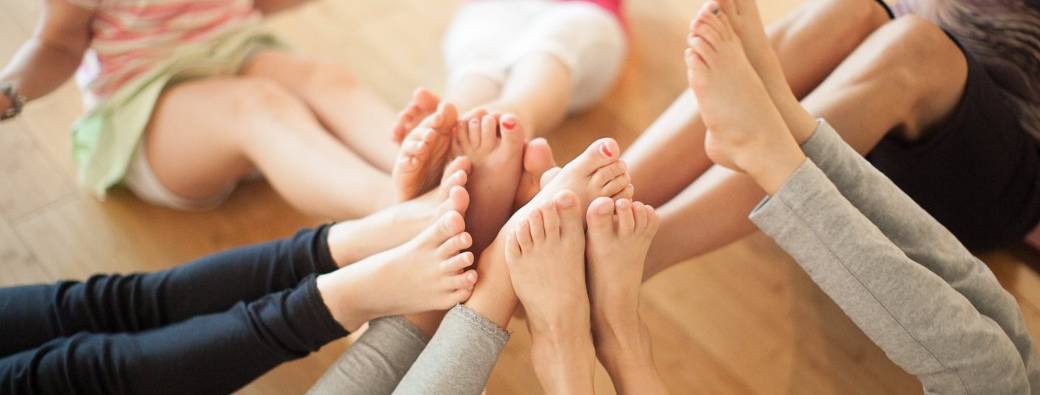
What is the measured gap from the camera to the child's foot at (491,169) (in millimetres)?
964

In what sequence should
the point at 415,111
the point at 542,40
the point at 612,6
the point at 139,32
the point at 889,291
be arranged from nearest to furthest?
the point at 889,291 → the point at 415,111 → the point at 139,32 → the point at 542,40 → the point at 612,6

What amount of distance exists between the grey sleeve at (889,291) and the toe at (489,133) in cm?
30

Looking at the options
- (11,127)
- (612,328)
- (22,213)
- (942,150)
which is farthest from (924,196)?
(11,127)

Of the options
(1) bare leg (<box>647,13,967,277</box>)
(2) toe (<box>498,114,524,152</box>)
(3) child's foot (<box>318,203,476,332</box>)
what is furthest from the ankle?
(1) bare leg (<box>647,13,967,277</box>)

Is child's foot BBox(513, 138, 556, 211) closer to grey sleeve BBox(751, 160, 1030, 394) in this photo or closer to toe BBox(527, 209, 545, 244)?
toe BBox(527, 209, 545, 244)

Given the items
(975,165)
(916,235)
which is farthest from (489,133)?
(975,165)

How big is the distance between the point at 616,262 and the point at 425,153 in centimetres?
24

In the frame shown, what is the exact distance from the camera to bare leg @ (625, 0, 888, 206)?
40.9 inches

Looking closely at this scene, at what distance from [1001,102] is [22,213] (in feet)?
4.36

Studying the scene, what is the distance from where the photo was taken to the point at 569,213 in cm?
87

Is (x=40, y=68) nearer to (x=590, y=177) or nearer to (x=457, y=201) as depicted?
(x=457, y=201)

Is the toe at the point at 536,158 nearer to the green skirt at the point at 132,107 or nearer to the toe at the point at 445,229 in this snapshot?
the toe at the point at 445,229

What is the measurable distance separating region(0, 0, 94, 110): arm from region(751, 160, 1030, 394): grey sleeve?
0.87m

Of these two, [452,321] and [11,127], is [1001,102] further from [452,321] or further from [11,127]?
[11,127]
